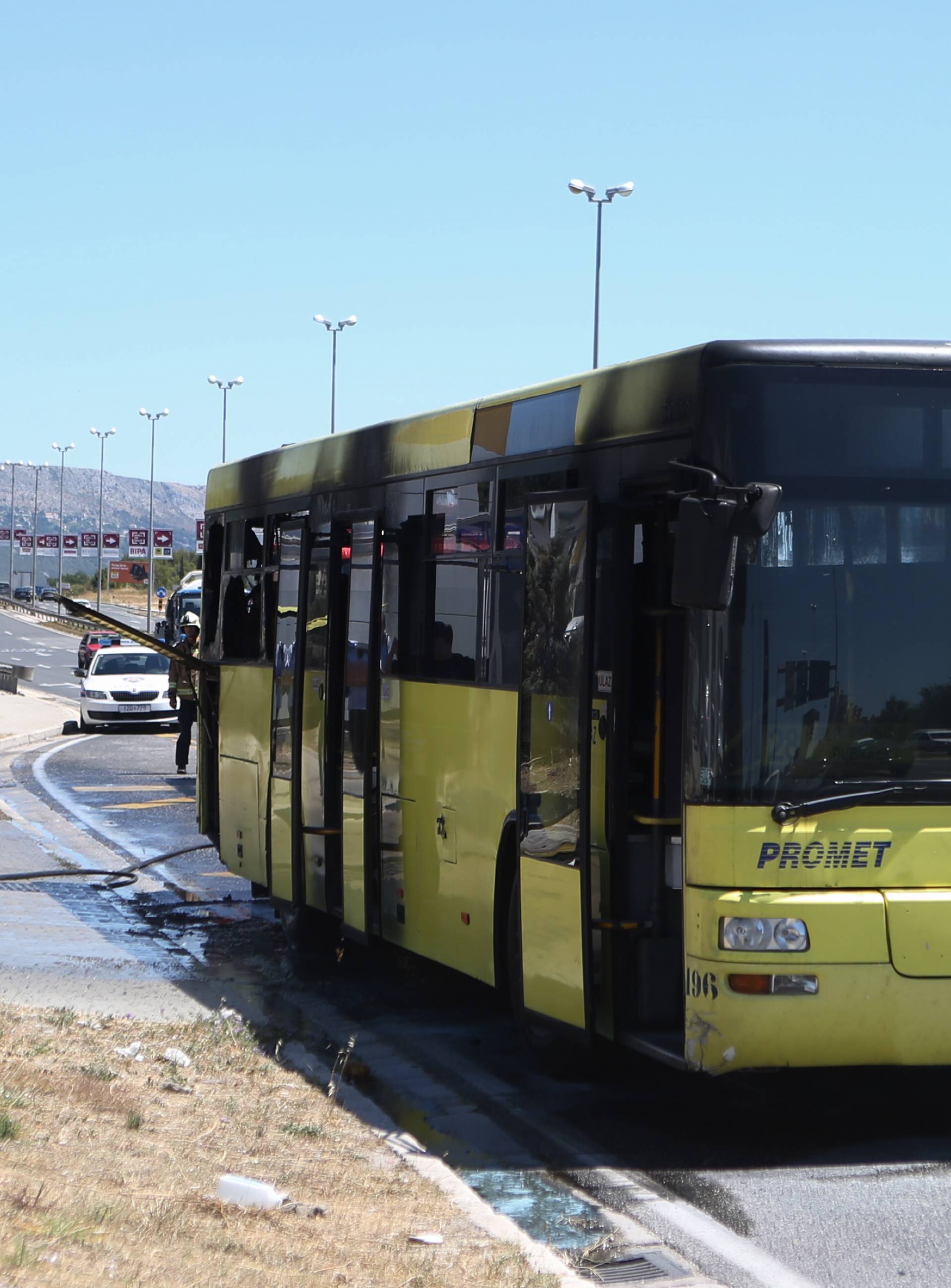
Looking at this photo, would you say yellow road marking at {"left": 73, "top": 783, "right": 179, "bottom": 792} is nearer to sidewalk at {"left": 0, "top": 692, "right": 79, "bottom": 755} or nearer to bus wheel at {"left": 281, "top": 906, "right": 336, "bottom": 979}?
sidewalk at {"left": 0, "top": 692, "right": 79, "bottom": 755}

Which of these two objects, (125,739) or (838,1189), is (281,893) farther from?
(125,739)

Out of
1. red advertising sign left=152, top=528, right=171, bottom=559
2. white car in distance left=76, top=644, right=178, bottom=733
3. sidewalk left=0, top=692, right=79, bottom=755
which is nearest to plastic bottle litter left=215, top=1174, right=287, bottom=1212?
sidewalk left=0, top=692, right=79, bottom=755

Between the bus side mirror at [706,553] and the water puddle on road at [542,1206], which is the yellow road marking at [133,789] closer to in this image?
the water puddle on road at [542,1206]

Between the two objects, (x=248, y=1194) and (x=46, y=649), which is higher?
(x=46, y=649)

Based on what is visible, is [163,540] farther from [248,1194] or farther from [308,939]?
[248,1194]

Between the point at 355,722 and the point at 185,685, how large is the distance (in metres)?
8.36

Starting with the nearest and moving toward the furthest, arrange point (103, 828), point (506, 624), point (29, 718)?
point (506, 624) → point (103, 828) → point (29, 718)

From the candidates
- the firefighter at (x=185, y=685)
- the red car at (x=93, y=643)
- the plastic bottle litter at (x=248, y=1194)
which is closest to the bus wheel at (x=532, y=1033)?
the plastic bottle litter at (x=248, y=1194)

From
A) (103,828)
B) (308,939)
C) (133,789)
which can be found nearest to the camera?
(308,939)

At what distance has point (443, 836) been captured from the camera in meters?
9.08

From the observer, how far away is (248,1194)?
19.7 ft


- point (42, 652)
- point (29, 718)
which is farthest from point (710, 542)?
point (42, 652)

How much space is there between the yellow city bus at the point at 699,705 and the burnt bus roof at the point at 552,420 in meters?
0.02

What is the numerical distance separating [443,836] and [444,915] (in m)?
0.40
